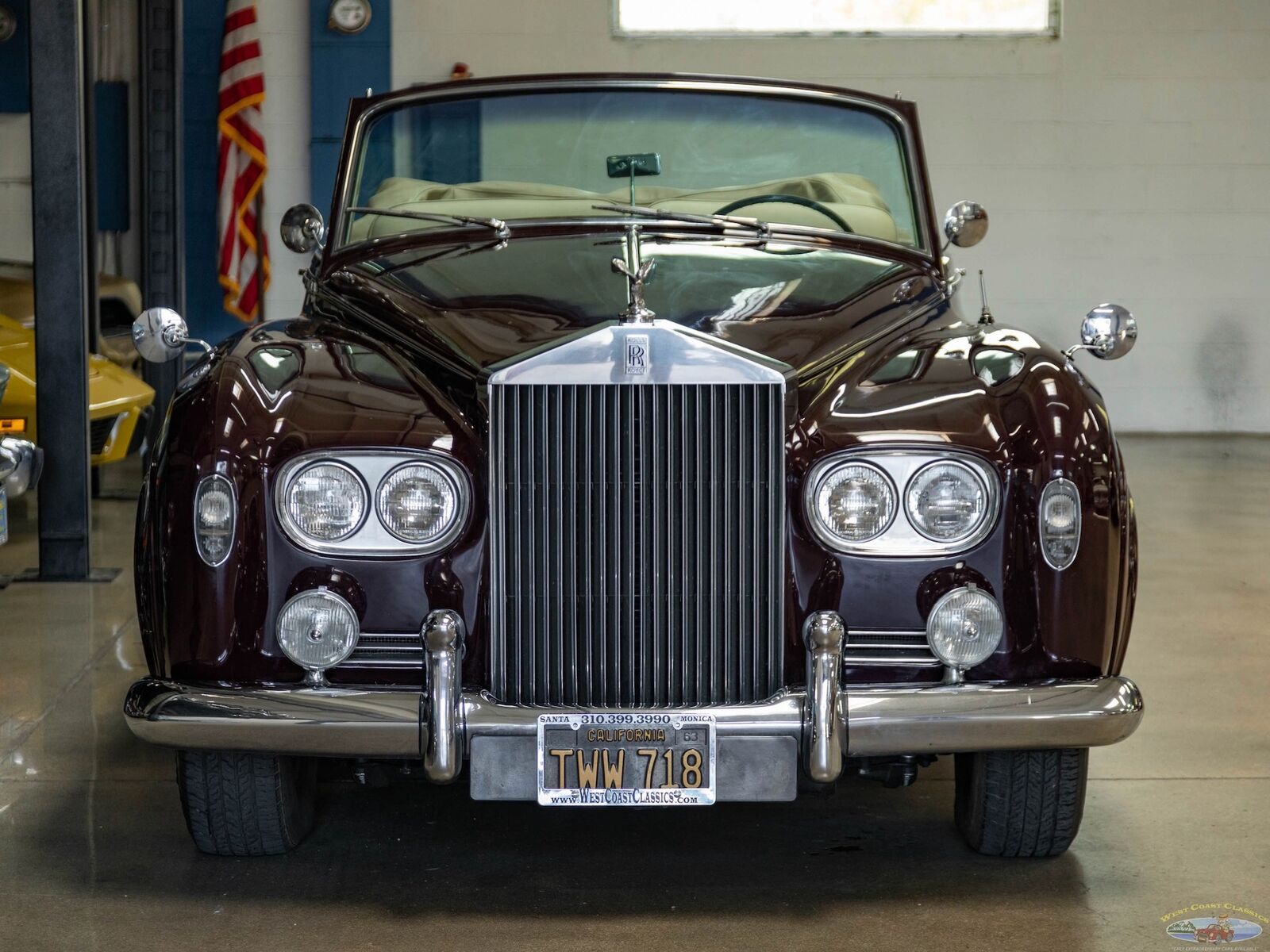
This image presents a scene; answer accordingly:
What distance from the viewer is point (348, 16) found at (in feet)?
36.5

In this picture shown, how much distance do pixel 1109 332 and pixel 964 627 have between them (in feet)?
3.17

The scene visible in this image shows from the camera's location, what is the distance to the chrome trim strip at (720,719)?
254 centimetres

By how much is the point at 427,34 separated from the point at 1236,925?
9888 mm

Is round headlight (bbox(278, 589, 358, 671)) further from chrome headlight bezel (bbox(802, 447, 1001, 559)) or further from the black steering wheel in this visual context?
the black steering wheel

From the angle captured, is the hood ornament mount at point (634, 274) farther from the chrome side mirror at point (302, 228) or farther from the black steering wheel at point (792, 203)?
the chrome side mirror at point (302, 228)

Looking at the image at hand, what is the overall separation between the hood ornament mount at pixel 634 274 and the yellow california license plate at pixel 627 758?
0.73m

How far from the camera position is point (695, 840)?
10.4 ft

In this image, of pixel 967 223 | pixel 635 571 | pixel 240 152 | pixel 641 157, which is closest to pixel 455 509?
pixel 635 571

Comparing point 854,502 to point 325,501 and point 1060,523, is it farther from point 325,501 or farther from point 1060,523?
point 325,501

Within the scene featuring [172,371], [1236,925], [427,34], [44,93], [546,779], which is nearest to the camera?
[546,779]

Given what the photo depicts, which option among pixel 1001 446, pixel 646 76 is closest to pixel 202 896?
pixel 1001 446

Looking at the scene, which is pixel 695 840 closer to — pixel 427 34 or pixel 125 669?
pixel 125 669

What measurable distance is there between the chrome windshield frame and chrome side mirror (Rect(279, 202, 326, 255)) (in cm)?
6

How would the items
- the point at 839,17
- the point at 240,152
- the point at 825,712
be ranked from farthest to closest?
1. the point at 839,17
2. the point at 240,152
3. the point at 825,712
